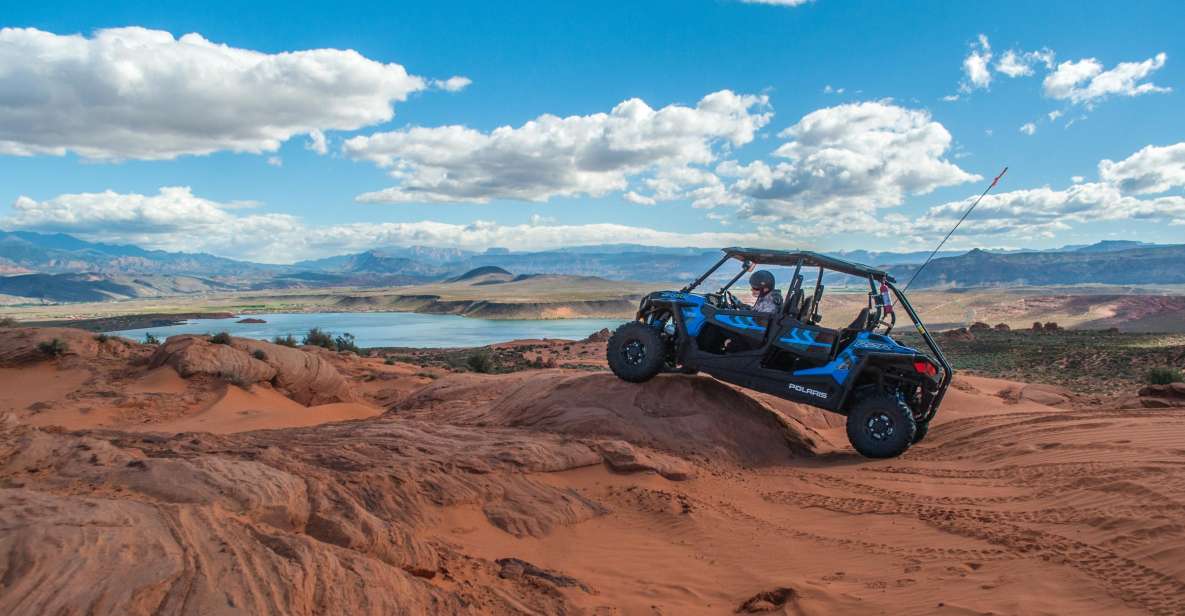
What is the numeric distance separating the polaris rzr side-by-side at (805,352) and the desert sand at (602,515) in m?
0.44

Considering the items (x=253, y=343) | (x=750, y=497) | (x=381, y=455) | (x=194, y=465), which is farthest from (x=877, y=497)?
(x=253, y=343)

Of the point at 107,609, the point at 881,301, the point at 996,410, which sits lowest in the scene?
the point at 996,410

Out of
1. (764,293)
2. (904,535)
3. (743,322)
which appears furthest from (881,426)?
(904,535)

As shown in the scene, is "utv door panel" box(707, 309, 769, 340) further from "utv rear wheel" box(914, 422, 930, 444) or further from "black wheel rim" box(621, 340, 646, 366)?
"utv rear wheel" box(914, 422, 930, 444)

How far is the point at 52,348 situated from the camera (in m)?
16.4

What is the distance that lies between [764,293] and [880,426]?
240cm

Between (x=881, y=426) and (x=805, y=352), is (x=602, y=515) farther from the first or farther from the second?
(x=881, y=426)

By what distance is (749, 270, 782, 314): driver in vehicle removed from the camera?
982 cm

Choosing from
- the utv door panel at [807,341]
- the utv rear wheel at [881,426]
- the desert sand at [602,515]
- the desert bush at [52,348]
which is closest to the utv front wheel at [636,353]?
the desert sand at [602,515]

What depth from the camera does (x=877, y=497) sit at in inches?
278

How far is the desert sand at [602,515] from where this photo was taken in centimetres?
378

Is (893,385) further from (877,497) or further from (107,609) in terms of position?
(107,609)

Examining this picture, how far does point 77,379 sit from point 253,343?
12.6 feet

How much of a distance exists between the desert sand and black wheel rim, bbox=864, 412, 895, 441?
425mm
